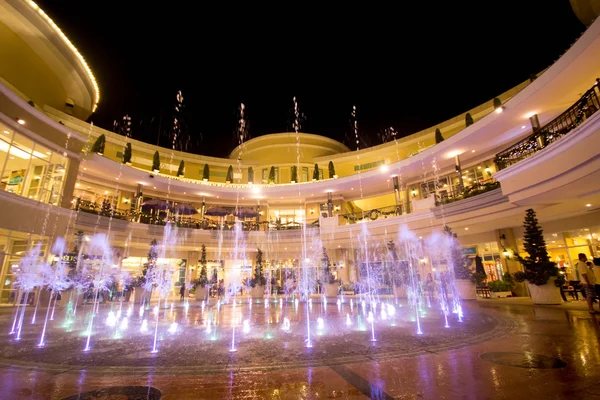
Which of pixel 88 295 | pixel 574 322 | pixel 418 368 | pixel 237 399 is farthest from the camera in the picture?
pixel 88 295

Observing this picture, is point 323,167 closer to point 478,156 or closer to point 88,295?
point 478,156

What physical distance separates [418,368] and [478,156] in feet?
71.6

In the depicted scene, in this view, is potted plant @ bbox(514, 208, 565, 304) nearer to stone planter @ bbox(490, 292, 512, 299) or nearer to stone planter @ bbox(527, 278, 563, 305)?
stone planter @ bbox(527, 278, 563, 305)

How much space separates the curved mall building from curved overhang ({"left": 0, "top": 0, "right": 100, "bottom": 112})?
0.08 metres

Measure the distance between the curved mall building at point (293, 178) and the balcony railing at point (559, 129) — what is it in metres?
0.07

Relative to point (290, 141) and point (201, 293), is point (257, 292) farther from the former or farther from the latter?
point (290, 141)

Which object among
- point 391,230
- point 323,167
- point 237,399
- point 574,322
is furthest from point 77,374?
point 323,167

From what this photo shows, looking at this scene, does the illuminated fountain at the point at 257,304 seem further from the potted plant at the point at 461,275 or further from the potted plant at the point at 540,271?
the potted plant at the point at 540,271

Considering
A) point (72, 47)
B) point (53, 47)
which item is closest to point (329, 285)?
point (72, 47)

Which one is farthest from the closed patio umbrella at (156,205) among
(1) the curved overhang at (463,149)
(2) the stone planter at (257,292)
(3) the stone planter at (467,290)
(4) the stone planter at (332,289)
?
(3) the stone planter at (467,290)

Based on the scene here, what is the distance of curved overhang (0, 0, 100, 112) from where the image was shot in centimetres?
1753

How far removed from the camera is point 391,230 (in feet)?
73.3

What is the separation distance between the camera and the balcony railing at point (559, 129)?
380 inches

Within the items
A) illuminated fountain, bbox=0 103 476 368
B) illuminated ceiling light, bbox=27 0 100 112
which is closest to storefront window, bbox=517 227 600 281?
illuminated fountain, bbox=0 103 476 368
